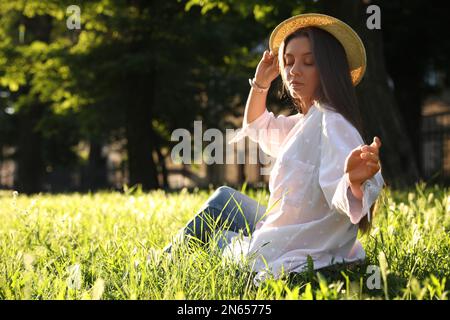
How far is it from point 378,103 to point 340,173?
686 centimetres

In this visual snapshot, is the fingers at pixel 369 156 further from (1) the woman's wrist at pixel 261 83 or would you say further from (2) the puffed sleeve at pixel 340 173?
(1) the woman's wrist at pixel 261 83

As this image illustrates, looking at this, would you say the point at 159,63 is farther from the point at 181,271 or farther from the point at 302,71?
the point at 181,271

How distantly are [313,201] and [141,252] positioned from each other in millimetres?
1027

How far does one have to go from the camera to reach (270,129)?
3.65 meters

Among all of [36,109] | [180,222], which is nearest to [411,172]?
[180,222]

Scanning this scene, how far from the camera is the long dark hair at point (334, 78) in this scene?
10.0 ft

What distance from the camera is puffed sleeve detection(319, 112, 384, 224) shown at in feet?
8.68

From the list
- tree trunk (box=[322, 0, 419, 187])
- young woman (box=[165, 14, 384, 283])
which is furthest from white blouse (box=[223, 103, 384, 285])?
tree trunk (box=[322, 0, 419, 187])

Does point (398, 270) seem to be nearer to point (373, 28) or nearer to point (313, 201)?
point (313, 201)

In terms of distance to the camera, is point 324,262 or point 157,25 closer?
point 324,262

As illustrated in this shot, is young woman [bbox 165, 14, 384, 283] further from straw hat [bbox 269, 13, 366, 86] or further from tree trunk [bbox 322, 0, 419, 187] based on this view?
tree trunk [bbox 322, 0, 419, 187]

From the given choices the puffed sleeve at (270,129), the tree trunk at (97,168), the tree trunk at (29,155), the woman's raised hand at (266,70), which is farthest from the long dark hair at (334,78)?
the tree trunk at (97,168)

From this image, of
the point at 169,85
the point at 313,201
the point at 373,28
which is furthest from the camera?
the point at 169,85
